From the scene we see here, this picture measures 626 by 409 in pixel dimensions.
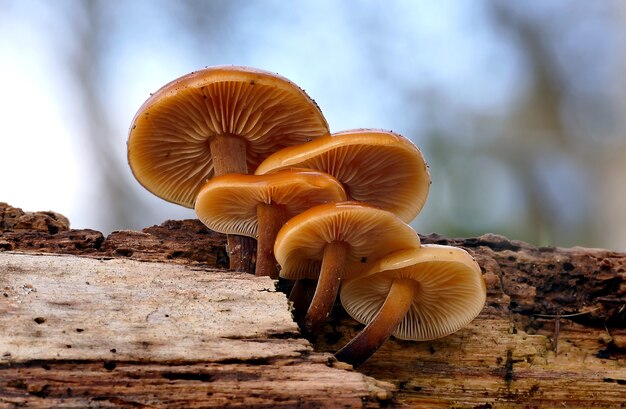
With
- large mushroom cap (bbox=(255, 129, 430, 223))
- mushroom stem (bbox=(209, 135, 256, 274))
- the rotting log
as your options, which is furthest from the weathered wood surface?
large mushroom cap (bbox=(255, 129, 430, 223))

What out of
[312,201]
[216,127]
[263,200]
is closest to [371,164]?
[312,201]

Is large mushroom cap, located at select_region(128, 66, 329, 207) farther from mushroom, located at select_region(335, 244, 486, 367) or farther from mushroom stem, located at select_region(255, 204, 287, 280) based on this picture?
mushroom, located at select_region(335, 244, 486, 367)

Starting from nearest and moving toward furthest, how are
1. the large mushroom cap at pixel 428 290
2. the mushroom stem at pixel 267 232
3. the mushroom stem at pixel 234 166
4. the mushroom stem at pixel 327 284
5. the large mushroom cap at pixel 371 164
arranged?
the large mushroom cap at pixel 428 290 < the large mushroom cap at pixel 371 164 < the mushroom stem at pixel 327 284 < the mushroom stem at pixel 267 232 < the mushroom stem at pixel 234 166

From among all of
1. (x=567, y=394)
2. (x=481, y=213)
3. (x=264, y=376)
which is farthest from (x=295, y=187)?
(x=481, y=213)

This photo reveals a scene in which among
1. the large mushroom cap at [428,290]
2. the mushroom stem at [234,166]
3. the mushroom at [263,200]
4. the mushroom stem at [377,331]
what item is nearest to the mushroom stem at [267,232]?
the mushroom at [263,200]

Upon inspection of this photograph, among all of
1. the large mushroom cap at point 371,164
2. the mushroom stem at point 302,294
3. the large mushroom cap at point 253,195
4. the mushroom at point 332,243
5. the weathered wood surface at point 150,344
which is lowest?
the weathered wood surface at point 150,344

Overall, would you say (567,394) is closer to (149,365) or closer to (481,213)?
(149,365)

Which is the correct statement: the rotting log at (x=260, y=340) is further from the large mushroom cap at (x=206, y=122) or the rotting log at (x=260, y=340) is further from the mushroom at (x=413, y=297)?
the large mushroom cap at (x=206, y=122)

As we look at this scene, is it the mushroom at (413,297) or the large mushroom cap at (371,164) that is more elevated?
the large mushroom cap at (371,164)
